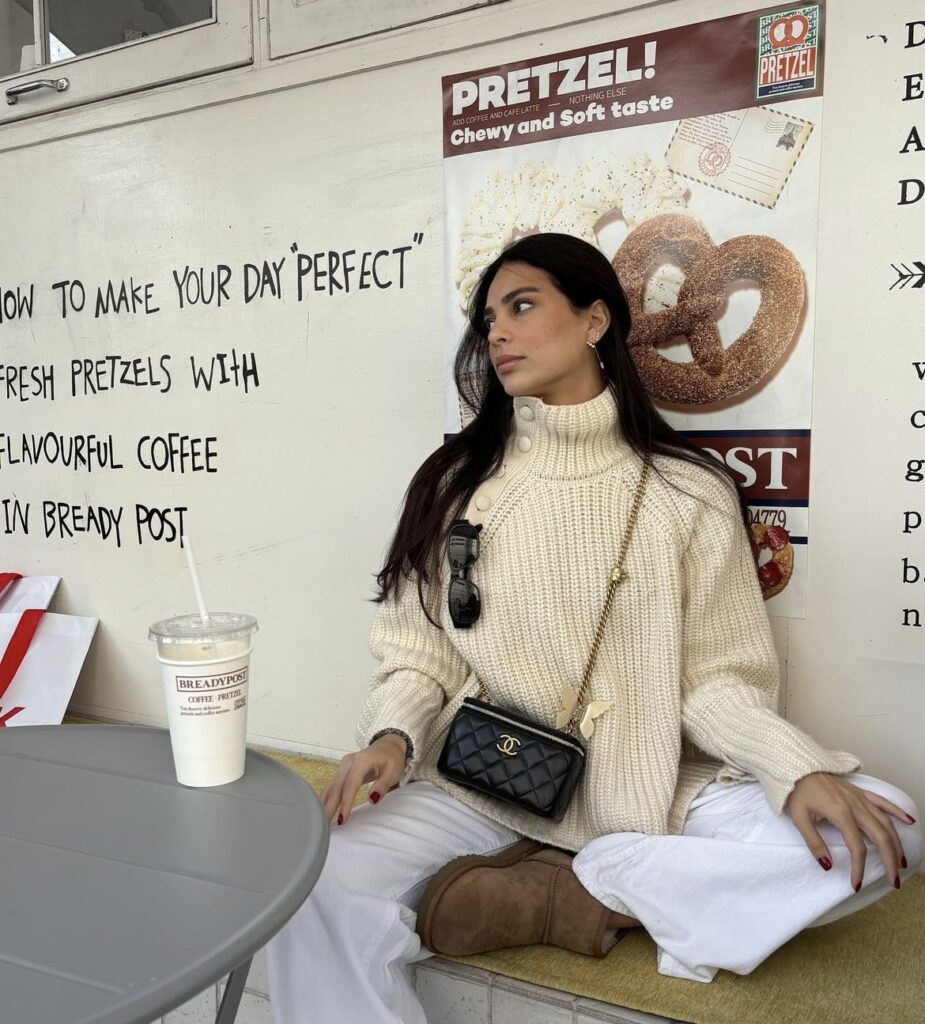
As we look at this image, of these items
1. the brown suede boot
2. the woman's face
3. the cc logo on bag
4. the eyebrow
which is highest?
the eyebrow

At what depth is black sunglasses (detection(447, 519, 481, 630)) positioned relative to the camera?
4.94 ft

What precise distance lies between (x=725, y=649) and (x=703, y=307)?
702 mm

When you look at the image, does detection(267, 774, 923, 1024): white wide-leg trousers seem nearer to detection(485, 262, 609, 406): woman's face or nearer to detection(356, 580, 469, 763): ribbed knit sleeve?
detection(356, 580, 469, 763): ribbed knit sleeve

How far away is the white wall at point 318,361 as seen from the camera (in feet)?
5.39

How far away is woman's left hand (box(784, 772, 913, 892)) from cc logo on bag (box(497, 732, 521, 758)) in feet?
1.32

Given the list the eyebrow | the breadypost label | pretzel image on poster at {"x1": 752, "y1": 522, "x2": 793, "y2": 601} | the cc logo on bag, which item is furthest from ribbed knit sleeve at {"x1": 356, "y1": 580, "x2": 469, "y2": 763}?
the breadypost label

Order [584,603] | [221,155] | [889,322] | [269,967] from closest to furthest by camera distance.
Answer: [269,967], [584,603], [889,322], [221,155]

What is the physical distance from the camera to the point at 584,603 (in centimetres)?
148

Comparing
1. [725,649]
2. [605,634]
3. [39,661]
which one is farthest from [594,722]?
[39,661]

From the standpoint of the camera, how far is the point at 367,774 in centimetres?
127

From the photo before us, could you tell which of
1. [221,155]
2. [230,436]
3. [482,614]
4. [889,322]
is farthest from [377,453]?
[889,322]

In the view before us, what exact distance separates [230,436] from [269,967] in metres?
1.42

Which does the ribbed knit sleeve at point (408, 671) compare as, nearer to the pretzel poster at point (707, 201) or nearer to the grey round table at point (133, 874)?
the grey round table at point (133, 874)

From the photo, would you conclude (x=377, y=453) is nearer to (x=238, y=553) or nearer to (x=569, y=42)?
(x=238, y=553)
